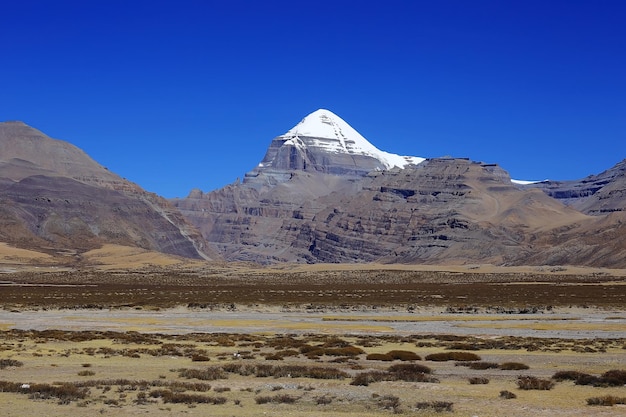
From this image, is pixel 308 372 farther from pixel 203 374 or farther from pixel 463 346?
pixel 463 346

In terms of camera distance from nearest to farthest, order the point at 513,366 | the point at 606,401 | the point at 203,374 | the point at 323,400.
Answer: the point at 606,401 < the point at 323,400 < the point at 203,374 < the point at 513,366

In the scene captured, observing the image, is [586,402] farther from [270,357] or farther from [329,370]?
[270,357]

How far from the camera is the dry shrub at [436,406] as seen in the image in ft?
75.3

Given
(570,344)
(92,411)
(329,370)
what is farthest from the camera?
(570,344)

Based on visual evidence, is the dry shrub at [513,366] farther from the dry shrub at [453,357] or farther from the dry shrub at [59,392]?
the dry shrub at [59,392]

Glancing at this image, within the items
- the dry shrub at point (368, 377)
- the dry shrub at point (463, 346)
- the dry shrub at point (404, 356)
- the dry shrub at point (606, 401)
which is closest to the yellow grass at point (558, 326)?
the dry shrub at point (463, 346)

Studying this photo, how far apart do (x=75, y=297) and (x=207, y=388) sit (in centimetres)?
7780

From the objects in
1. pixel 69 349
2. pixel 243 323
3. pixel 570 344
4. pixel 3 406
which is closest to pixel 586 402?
pixel 3 406

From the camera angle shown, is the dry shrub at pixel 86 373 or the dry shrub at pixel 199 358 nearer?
the dry shrub at pixel 86 373

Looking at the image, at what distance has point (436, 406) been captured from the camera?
23.3m

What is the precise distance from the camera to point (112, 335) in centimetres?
4903

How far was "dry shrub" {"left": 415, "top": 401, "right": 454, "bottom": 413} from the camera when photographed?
75.3ft

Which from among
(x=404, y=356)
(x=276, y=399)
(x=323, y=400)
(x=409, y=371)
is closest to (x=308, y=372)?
(x=409, y=371)

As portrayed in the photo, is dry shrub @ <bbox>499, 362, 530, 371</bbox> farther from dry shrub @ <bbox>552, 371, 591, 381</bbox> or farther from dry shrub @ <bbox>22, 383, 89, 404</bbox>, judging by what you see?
dry shrub @ <bbox>22, 383, 89, 404</bbox>
